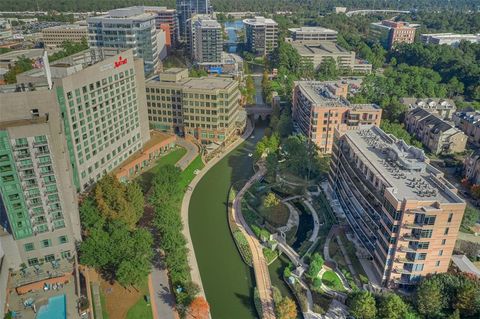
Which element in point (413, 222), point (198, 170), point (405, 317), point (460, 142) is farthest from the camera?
point (460, 142)

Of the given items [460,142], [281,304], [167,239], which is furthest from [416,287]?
[460,142]

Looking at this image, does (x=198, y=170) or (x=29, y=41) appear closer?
(x=198, y=170)

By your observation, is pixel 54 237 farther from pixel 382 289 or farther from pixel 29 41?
pixel 29 41

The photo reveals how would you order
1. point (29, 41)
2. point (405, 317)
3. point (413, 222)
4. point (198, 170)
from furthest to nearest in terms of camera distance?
point (29, 41), point (198, 170), point (413, 222), point (405, 317)

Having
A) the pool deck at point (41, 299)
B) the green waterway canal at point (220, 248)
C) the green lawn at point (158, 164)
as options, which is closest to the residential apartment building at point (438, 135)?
the green waterway canal at point (220, 248)

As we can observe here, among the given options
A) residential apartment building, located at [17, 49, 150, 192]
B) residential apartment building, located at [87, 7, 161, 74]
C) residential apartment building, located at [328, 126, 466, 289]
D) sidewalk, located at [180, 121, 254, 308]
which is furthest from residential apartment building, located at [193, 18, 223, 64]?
residential apartment building, located at [328, 126, 466, 289]

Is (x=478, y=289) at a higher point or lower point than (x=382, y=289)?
higher

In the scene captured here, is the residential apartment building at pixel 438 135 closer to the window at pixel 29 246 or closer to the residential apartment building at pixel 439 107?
the residential apartment building at pixel 439 107
